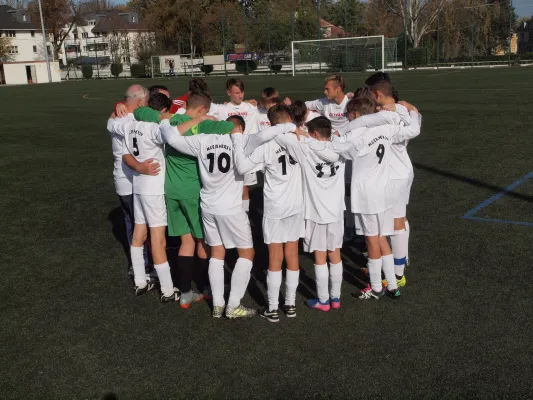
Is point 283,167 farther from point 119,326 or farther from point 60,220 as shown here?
point 60,220

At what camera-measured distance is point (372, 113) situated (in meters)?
5.33

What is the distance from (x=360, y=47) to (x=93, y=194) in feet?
134

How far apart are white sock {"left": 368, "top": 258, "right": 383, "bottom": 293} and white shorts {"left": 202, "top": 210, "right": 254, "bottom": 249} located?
→ 1296 mm

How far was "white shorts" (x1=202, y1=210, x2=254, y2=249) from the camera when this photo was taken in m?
4.98

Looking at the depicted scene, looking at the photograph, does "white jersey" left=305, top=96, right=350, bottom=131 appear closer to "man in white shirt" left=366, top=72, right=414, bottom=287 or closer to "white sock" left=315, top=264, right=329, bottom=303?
"man in white shirt" left=366, top=72, right=414, bottom=287

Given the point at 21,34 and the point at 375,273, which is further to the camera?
the point at 21,34

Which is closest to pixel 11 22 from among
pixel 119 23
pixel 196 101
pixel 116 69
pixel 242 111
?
pixel 119 23

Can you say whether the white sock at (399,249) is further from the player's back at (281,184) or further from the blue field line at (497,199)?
A: the blue field line at (497,199)

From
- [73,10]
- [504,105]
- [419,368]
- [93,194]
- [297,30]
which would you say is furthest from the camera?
[73,10]

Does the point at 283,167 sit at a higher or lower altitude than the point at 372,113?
lower

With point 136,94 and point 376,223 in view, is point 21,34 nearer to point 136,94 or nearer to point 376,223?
point 136,94

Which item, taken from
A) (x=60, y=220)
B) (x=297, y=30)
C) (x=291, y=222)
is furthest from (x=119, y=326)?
(x=297, y=30)

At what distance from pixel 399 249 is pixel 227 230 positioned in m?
1.99

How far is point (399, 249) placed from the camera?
5863mm
